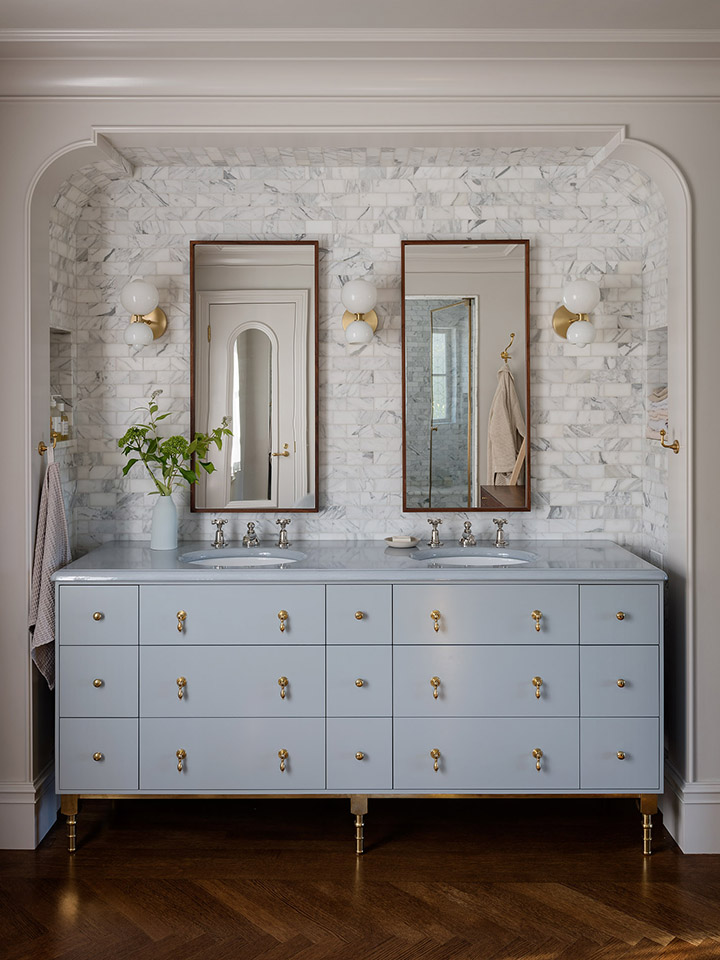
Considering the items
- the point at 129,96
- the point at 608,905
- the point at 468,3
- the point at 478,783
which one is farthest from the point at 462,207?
the point at 608,905

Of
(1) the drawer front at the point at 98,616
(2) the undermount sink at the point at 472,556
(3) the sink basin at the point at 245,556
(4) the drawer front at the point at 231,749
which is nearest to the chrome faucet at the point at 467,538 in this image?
(2) the undermount sink at the point at 472,556

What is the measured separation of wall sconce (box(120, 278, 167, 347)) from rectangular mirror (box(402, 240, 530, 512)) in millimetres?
971

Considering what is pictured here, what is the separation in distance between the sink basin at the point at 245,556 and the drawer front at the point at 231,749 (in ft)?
2.04

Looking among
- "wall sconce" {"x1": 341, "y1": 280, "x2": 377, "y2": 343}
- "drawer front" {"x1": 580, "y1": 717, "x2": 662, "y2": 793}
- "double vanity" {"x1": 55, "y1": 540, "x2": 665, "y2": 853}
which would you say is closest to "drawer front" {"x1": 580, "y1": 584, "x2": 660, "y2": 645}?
"double vanity" {"x1": 55, "y1": 540, "x2": 665, "y2": 853}

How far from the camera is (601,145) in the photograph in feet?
10.6

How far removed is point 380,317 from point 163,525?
118 cm

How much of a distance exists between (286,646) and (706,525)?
1491mm

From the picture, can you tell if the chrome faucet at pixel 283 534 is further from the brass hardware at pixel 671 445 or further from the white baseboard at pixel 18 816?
the brass hardware at pixel 671 445

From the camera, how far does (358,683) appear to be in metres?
3.05

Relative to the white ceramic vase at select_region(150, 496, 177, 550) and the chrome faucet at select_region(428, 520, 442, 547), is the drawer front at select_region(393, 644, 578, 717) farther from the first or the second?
the white ceramic vase at select_region(150, 496, 177, 550)

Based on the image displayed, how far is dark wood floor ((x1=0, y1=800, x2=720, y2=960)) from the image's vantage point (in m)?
2.54

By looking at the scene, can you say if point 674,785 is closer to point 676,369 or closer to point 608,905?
point 608,905

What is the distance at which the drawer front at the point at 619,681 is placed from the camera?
305 centimetres

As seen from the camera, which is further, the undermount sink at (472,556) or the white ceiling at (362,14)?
the undermount sink at (472,556)
